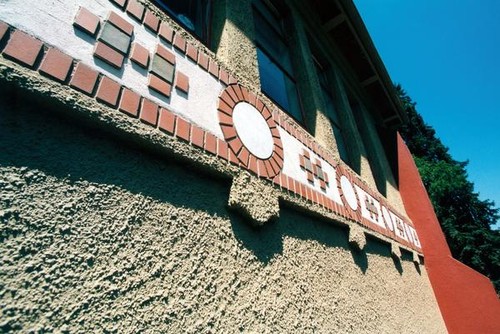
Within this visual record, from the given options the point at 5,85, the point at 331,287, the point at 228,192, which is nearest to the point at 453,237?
the point at 331,287

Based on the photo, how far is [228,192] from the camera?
3.63 ft

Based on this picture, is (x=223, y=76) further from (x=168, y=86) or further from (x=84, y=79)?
(x=84, y=79)

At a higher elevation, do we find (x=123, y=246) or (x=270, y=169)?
(x=270, y=169)

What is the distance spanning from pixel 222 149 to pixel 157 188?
35cm

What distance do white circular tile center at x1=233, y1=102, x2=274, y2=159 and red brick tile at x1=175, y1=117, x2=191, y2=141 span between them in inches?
12.2

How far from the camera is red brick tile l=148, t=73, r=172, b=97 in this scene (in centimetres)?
94

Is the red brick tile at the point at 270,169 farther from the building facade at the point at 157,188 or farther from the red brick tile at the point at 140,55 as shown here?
the red brick tile at the point at 140,55

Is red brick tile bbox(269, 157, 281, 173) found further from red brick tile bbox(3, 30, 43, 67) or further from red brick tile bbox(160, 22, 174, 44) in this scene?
red brick tile bbox(3, 30, 43, 67)

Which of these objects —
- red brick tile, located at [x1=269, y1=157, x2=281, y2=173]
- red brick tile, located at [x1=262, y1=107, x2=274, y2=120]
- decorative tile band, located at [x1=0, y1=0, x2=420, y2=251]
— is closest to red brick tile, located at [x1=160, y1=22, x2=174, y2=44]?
decorative tile band, located at [x1=0, y1=0, x2=420, y2=251]

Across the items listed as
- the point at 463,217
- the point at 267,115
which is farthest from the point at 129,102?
the point at 463,217

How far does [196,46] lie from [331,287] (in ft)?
5.03

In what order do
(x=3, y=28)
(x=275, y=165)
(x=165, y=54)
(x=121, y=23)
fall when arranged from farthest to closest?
(x=275, y=165) → (x=165, y=54) → (x=121, y=23) → (x=3, y=28)

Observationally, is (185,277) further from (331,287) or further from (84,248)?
(331,287)

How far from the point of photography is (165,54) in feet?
3.47
